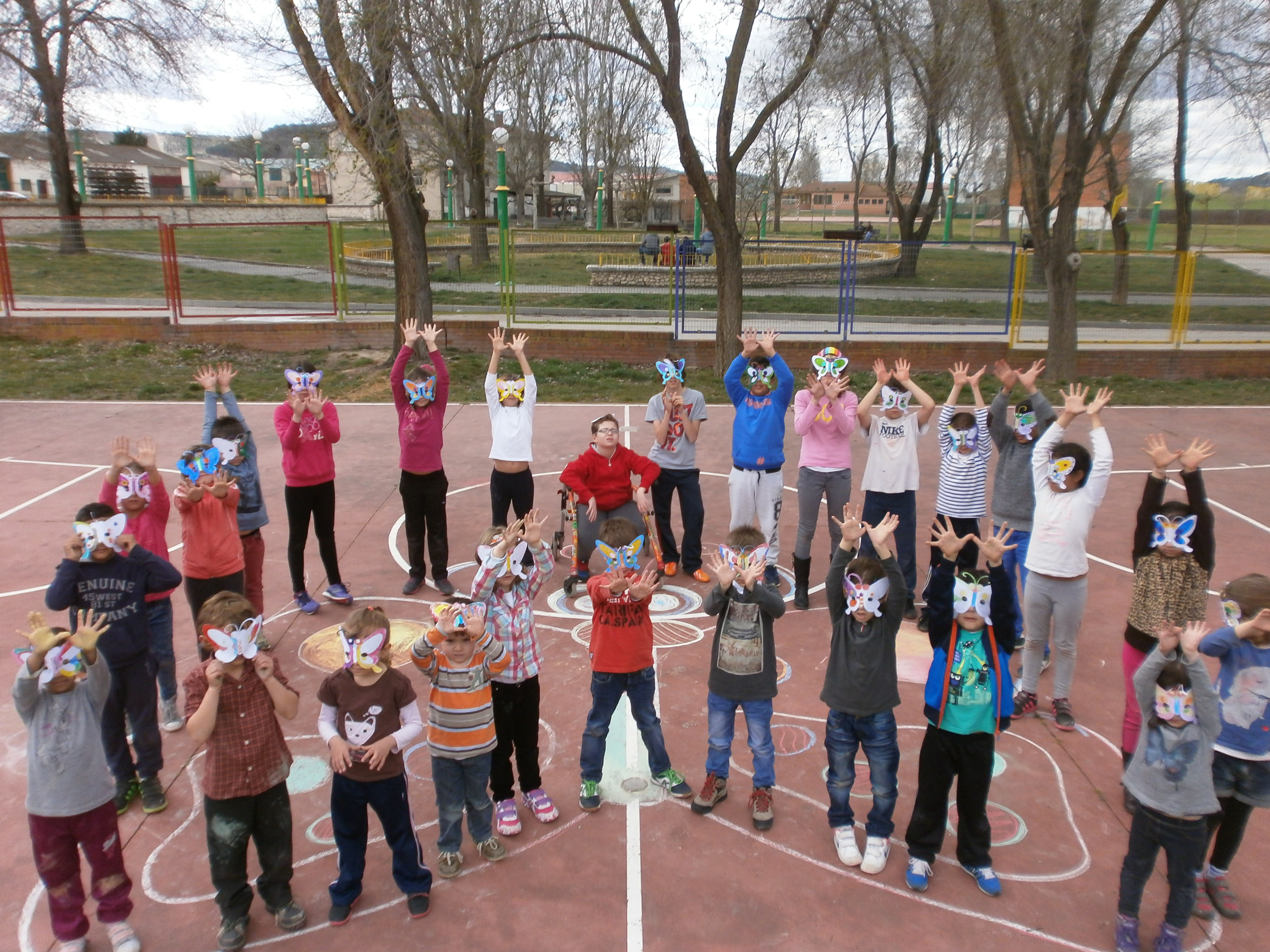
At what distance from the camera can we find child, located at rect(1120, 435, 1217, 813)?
494 cm

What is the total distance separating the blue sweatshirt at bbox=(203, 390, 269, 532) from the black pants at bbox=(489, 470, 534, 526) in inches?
69.7

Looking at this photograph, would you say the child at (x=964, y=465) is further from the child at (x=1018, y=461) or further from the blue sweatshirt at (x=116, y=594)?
the blue sweatshirt at (x=116, y=594)

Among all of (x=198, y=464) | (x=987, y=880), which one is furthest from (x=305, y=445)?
(x=987, y=880)

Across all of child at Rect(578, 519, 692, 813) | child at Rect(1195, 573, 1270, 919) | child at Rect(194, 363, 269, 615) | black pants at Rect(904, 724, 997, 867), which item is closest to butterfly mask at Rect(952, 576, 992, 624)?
black pants at Rect(904, 724, 997, 867)

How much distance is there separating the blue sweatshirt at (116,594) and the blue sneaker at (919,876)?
3891mm

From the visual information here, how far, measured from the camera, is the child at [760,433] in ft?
24.9

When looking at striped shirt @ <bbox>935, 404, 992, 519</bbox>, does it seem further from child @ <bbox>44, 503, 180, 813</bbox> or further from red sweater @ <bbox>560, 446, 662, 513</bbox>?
child @ <bbox>44, 503, 180, 813</bbox>

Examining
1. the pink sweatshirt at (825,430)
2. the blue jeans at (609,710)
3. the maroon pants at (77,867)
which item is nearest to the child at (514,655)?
the blue jeans at (609,710)

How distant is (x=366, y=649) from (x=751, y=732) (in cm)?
200

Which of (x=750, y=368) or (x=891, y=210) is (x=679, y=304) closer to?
(x=750, y=368)

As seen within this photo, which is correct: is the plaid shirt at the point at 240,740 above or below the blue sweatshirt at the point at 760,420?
below

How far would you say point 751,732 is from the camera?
4.89 m

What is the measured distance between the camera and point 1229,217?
56062 mm

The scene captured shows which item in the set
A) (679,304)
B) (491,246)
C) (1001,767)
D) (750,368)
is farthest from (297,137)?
(1001,767)
